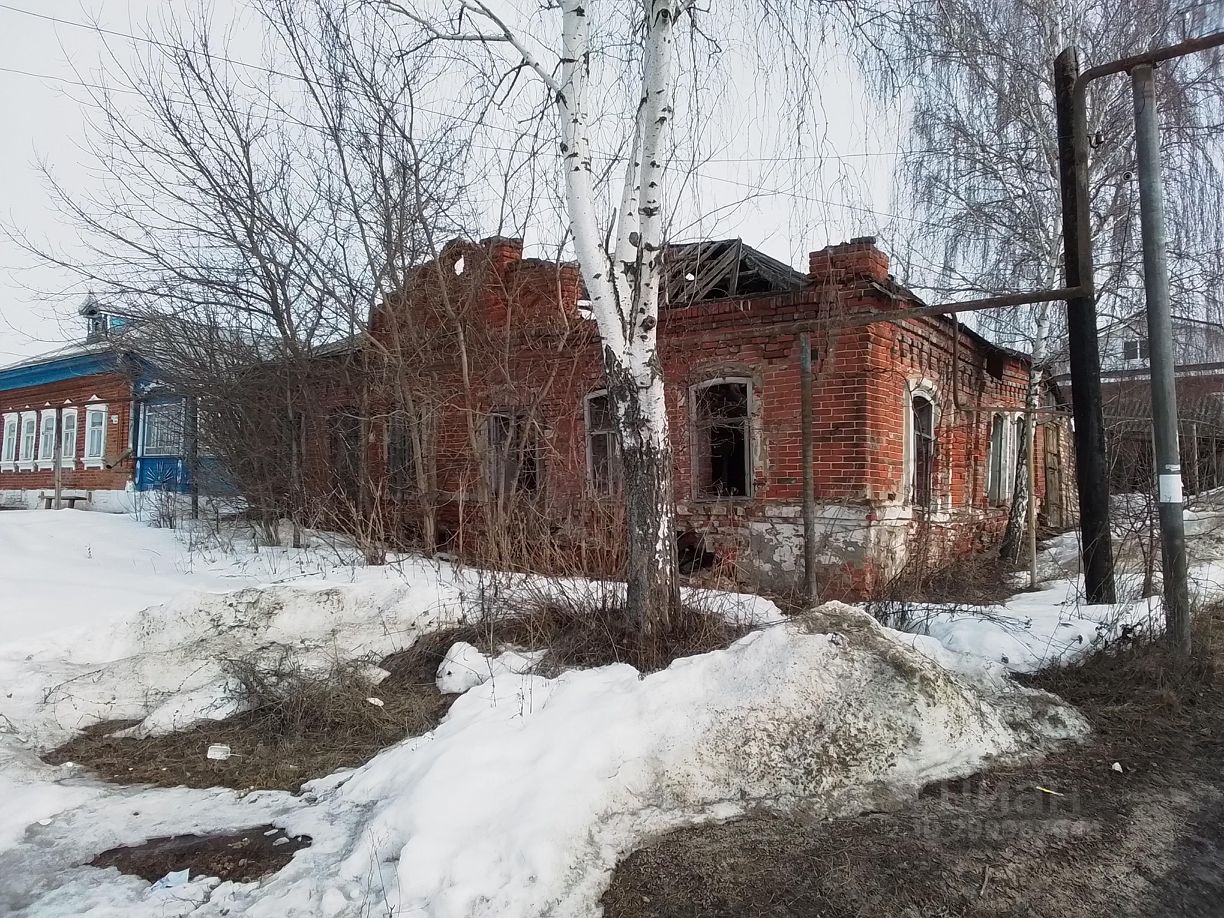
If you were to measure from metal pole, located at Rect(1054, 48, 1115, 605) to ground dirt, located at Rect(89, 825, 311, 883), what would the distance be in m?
5.69

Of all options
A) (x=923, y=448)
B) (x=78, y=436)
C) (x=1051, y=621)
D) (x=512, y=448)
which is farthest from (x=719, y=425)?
(x=78, y=436)

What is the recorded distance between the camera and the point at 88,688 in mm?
5004

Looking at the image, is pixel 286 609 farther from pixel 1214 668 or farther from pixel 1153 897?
pixel 1214 668

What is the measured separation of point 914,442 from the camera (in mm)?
9969

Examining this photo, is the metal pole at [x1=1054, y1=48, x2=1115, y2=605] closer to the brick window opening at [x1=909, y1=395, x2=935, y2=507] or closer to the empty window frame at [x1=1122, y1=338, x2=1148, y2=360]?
the brick window opening at [x1=909, y1=395, x2=935, y2=507]

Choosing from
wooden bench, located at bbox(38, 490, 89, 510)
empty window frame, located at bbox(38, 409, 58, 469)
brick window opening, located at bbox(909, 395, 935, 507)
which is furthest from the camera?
empty window frame, located at bbox(38, 409, 58, 469)

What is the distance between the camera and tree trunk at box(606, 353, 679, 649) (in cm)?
497

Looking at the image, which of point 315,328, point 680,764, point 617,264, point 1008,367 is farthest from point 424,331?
point 1008,367

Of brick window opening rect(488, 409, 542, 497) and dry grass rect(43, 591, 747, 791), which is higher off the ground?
brick window opening rect(488, 409, 542, 497)

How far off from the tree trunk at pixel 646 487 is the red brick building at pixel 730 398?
9.00ft

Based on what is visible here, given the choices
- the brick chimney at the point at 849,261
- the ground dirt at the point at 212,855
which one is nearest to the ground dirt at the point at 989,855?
the ground dirt at the point at 212,855

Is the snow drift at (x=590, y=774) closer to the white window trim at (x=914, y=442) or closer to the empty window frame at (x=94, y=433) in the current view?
the white window trim at (x=914, y=442)

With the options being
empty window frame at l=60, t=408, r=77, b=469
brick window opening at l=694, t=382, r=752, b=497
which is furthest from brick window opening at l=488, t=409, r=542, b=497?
empty window frame at l=60, t=408, r=77, b=469

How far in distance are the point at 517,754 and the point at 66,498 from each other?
2213cm
